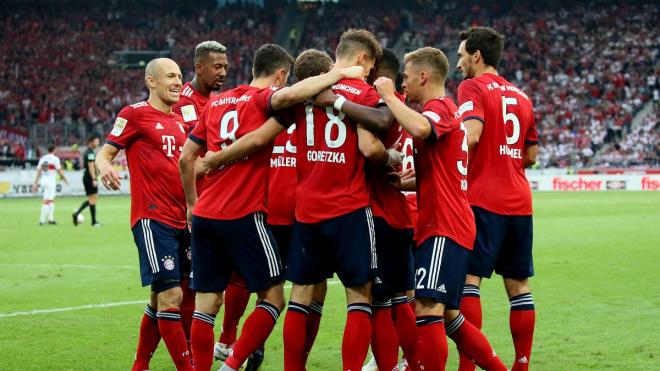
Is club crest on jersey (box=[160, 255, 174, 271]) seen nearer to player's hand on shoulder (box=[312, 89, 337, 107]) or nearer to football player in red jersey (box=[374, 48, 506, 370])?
player's hand on shoulder (box=[312, 89, 337, 107])

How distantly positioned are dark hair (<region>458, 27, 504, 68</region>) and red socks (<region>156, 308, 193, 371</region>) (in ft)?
10.2

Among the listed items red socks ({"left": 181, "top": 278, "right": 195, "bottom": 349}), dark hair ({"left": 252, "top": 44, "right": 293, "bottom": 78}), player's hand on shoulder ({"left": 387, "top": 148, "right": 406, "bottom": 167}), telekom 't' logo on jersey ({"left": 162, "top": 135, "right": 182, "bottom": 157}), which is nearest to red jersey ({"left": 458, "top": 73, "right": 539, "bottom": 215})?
player's hand on shoulder ({"left": 387, "top": 148, "right": 406, "bottom": 167})

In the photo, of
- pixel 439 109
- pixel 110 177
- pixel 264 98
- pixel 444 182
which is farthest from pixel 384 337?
pixel 110 177

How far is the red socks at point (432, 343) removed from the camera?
6.44 metres

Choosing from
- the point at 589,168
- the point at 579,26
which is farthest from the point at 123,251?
the point at 579,26

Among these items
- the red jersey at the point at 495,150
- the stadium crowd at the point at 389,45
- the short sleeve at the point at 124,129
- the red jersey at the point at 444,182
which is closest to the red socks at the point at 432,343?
the red jersey at the point at 444,182

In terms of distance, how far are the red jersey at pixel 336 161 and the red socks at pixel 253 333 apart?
767mm

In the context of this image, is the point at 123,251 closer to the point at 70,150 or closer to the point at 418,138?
the point at 418,138

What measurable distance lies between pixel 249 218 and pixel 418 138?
54.8 inches

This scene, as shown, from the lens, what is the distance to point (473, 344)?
264 inches

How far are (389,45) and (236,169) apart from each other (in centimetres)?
5334

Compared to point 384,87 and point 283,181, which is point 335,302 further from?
point 384,87

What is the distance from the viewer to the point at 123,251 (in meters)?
18.6

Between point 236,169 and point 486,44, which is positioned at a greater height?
point 486,44
